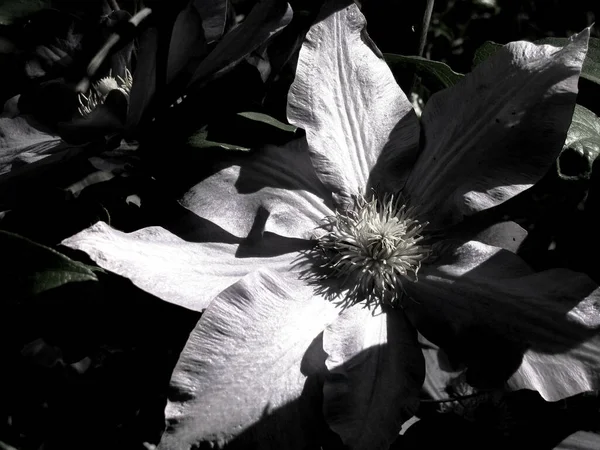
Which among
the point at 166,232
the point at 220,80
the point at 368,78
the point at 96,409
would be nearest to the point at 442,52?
the point at 368,78

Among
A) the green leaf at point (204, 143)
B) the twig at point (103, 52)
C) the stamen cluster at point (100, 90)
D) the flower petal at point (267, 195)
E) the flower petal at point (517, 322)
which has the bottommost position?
the flower petal at point (517, 322)

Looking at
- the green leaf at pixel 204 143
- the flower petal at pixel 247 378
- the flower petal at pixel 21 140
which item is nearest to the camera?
the flower petal at pixel 247 378

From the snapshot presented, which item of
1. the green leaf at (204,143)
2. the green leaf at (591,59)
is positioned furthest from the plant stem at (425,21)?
the green leaf at (204,143)

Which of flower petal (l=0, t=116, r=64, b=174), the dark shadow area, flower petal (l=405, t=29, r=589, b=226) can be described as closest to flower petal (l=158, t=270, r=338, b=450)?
the dark shadow area

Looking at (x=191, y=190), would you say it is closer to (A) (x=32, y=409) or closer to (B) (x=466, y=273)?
(B) (x=466, y=273)

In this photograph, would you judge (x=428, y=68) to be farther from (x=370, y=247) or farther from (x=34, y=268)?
(x=34, y=268)

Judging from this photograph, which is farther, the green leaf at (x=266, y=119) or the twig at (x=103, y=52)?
the twig at (x=103, y=52)

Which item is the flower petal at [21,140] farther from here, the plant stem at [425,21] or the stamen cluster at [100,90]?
the plant stem at [425,21]
